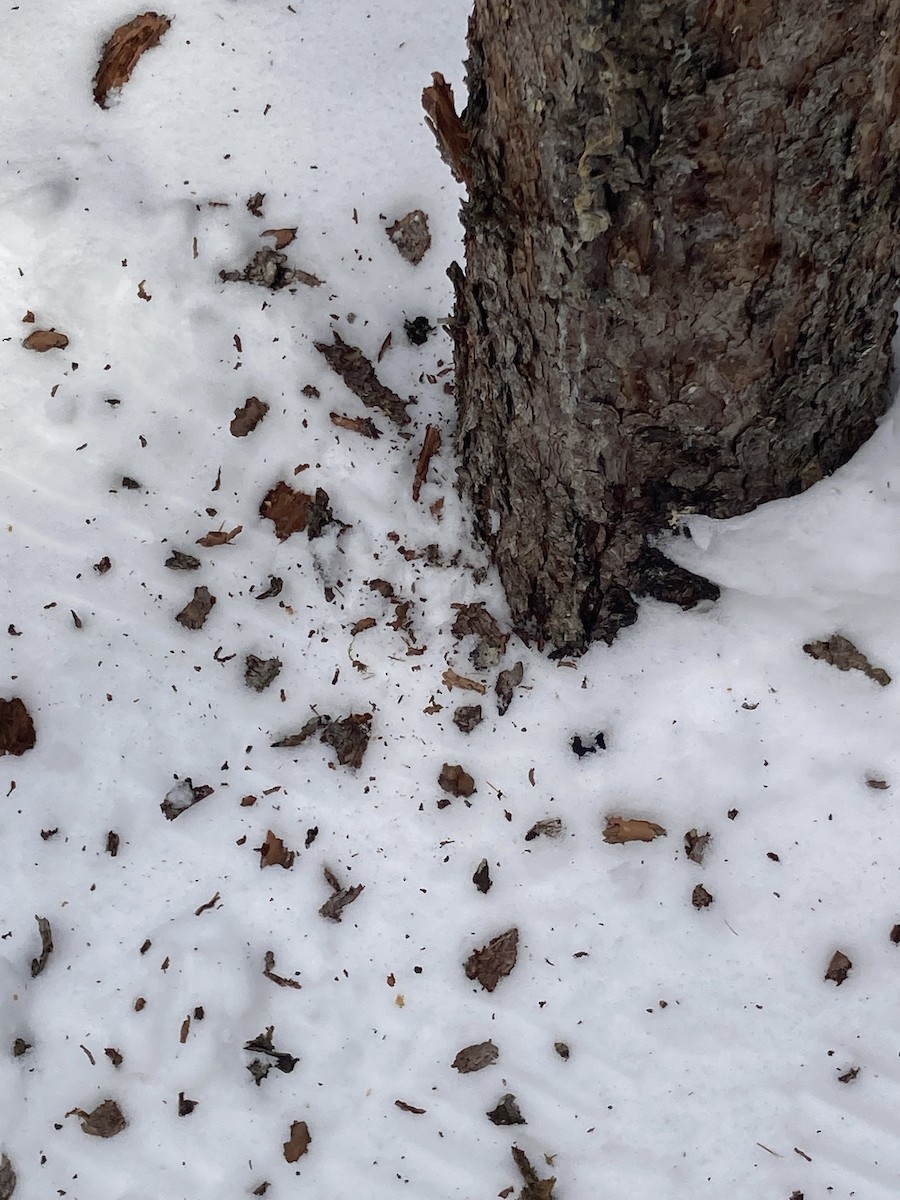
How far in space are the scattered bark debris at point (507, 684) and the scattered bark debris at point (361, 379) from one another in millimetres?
504

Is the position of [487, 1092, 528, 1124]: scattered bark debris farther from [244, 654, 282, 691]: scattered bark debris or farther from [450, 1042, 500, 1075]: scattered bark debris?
[244, 654, 282, 691]: scattered bark debris

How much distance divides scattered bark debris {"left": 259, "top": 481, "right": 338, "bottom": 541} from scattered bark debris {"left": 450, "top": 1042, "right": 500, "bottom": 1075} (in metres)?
0.91

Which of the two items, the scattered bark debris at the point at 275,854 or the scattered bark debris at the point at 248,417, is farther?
the scattered bark debris at the point at 248,417

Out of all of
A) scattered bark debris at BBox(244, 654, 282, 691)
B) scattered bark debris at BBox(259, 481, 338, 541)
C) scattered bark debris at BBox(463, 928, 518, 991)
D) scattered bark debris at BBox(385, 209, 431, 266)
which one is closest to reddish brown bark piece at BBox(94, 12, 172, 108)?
scattered bark debris at BBox(385, 209, 431, 266)

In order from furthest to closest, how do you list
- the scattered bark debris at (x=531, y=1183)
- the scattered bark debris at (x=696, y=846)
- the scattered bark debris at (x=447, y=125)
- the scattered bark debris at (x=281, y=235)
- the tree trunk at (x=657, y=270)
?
the scattered bark debris at (x=281, y=235)
the scattered bark debris at (x=696, y=846)
the scattered bark debris at (x=531, y=1183)
the scattered bark debris at (x=447, y=125)
the tree trunk at (x=657, y=270)

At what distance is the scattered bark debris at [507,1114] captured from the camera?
1586 millimetres

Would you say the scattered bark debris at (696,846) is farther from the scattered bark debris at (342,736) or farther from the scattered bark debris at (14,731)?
the scattered bark debris at (14,731)

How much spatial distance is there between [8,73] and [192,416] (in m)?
0.86

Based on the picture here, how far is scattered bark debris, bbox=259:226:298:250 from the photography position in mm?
1898

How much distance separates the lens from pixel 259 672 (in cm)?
176

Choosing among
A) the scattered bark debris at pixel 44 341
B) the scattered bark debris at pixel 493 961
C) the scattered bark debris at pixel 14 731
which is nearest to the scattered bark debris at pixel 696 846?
the scattered bark debris at pixel 493 961

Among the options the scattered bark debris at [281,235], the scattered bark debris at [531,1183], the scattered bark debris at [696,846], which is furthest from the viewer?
the scattered bark debris at [281,235]

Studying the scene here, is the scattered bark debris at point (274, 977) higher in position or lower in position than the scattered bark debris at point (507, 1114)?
higher

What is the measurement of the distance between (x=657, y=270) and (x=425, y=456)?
2.23ft
